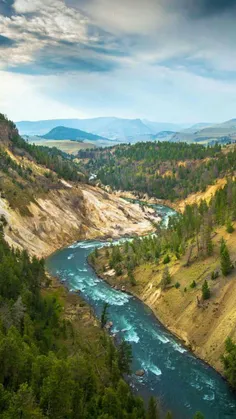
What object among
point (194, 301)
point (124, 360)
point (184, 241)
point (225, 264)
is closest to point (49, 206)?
point (184, 241)

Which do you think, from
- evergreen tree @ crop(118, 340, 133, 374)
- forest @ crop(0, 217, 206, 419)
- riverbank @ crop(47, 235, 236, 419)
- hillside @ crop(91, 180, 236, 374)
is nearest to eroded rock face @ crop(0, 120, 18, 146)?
hillside @ crop(91, 180, 236, 374)

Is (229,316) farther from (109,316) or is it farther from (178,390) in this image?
(109,316)

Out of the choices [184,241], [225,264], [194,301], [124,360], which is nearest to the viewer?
[124,360]

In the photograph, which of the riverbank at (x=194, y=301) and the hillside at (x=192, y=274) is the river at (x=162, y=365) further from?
the hillside at (x=192, y=274)

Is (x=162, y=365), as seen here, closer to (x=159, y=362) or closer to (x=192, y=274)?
(x=159, y=362)

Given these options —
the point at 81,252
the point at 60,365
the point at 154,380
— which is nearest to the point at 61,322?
the point at 154,380

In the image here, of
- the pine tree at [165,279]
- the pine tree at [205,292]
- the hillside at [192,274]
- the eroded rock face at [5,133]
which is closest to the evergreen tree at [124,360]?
the hillside at [192,274]

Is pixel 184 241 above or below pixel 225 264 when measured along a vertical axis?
below
